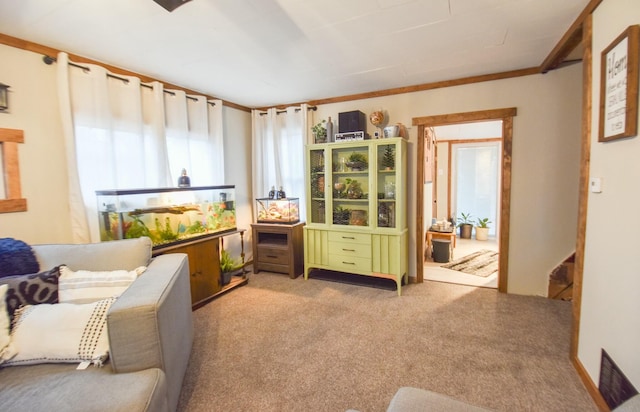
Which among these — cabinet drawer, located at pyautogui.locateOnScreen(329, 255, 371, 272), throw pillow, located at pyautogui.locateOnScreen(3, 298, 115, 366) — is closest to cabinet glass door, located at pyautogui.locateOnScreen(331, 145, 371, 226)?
cabinet drawer, located at pyautogui.locateOnScreen(329, 255, 371, 272)

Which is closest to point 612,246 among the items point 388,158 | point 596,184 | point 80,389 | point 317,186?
point 596,184

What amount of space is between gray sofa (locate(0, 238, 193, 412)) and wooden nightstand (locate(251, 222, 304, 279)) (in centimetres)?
206

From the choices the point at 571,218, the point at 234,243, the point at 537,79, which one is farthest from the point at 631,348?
the point at 234,243

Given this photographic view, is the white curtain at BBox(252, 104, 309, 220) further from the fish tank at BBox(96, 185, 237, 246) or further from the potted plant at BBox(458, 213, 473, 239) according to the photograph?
the potted plant at BBox(458, 213, 473, 239)

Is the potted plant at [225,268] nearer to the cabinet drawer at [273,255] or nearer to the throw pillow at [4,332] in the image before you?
Answer: the cabinet drawer at [273,255]

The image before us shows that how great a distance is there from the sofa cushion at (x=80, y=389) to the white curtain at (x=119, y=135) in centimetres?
151

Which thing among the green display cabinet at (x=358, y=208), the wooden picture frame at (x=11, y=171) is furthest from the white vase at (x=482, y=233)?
the wooden picture frame at (x=11, y=171)

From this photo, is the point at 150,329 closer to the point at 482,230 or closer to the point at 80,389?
the point at 80,389

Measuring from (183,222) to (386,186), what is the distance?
7.47ft

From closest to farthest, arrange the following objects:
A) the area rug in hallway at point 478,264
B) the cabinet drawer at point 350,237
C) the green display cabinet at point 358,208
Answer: the green display cabinet at point 358,208
the cabinet drawer at point 350,237
the area rug in hallway at point 478,264

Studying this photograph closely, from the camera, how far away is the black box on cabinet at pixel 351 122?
355cm

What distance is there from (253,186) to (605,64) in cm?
378

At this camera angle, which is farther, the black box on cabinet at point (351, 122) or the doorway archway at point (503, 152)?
the black box on cabinet at point (351, 122)

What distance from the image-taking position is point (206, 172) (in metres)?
3.63
